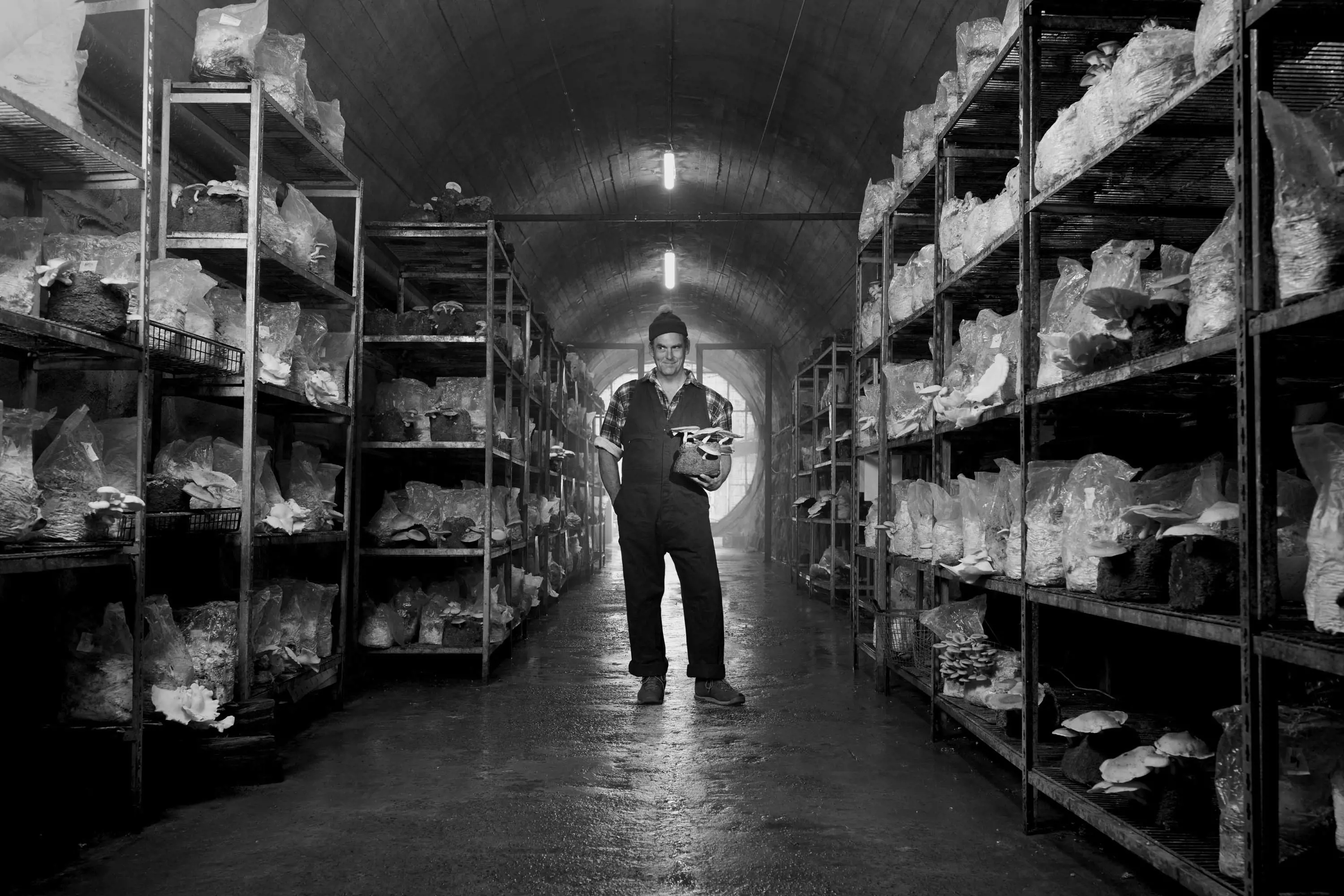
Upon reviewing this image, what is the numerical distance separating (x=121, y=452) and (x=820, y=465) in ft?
24.8

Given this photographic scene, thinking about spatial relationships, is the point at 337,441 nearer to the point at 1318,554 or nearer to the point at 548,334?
the point at 548,334

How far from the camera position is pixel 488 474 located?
5.02 meters

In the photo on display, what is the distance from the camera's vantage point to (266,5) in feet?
11.4

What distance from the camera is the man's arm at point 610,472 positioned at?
443cm

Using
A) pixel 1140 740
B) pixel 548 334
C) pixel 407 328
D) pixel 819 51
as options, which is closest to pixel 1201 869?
pixel 1140 740

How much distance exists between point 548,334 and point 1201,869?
726 cm

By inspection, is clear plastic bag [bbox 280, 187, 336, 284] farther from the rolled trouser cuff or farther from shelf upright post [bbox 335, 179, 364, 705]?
the rolled trouser cuff

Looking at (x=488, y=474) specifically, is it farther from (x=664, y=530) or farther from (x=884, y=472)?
(x=884, y=472)

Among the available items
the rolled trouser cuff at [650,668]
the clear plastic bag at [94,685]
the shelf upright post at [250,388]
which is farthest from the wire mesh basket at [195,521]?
the rolled trouser cuff at [650,668]

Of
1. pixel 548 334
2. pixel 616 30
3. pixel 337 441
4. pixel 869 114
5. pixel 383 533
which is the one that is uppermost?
pixel 616 30

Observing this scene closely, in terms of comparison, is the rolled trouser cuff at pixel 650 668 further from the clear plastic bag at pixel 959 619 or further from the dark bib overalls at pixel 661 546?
the clear plastic bag at pixel 959 619

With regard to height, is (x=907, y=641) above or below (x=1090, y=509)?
below

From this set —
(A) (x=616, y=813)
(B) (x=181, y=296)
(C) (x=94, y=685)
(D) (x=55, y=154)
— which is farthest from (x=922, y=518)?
(D) (x=55, y=154)

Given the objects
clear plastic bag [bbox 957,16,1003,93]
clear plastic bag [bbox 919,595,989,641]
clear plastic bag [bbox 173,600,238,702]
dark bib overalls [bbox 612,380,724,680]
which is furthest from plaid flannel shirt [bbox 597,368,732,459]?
clear plastic bag [bbox 173,600,238,702]
